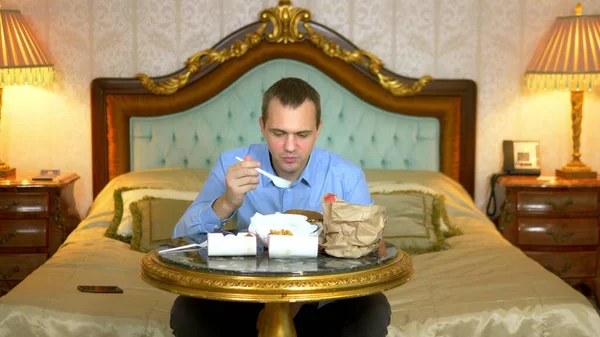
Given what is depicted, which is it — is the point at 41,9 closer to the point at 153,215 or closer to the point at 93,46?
the point at 93,46

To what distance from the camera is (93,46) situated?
4430 millimetres

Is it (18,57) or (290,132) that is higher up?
(18,57)

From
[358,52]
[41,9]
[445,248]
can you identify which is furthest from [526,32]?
[41,9]

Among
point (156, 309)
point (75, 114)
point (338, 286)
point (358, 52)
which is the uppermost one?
point (358, 52)

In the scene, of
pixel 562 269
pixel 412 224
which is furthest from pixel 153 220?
pixel 562 269

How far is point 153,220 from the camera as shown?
365 cm

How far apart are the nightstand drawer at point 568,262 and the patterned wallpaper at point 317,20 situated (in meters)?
0.53

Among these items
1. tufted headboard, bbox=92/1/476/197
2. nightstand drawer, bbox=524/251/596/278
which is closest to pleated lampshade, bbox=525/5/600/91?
tufted headboard, bbox=92/1/476/197

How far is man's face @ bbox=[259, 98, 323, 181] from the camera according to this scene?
240 cm

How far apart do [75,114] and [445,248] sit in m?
1.99

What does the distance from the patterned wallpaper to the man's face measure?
6.76 ft

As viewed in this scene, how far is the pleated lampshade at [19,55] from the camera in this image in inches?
162

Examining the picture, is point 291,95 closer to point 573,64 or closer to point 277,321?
point 277,321

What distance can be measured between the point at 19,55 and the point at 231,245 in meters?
2.50
